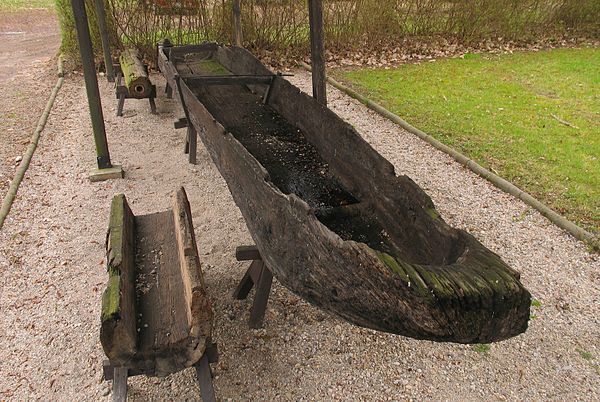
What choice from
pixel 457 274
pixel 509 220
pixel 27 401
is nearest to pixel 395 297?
pixel 457 274

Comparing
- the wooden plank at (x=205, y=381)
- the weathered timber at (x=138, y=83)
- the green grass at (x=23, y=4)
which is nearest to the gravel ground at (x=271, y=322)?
the wooden plank at (x=205, y=381)

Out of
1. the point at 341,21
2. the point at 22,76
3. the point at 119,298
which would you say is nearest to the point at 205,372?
the point at 119,298

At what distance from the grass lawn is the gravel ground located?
56 centimetres

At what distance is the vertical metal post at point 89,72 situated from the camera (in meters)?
4.66

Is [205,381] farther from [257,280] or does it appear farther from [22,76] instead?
[22,76]

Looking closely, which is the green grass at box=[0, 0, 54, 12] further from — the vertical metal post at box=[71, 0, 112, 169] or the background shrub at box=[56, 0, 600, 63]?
the vertical metal post at box=[71, 0, 112, 169]

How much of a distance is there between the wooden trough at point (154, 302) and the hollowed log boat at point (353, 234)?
0.41 meters

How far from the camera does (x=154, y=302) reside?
8.27 feet

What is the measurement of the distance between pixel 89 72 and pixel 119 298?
130 inches

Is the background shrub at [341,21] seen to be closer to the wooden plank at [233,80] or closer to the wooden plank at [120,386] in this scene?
the wooden plank at [233,80]

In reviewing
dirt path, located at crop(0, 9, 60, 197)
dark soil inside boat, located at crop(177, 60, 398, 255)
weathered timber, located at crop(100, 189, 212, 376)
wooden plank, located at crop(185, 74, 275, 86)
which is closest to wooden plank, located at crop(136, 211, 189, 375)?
weathered timber, located at crop(100, 189, 212, 376)

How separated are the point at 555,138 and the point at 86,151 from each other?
18.0 ft

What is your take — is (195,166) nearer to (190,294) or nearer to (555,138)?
(190,294)

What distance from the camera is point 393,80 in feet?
28.7
